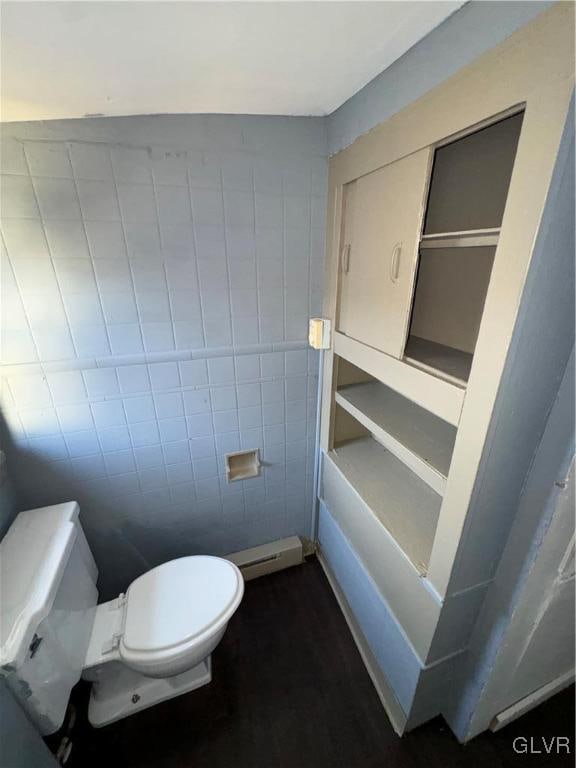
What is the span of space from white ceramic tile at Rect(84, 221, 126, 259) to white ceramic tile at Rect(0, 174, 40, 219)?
0.48ft

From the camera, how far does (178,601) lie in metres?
1.15

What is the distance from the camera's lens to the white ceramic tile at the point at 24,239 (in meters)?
0.92

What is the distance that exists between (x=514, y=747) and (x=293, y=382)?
1565 millimetres

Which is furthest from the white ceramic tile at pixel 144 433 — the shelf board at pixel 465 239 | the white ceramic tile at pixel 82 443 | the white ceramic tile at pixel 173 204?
the shelf board at pixel 465 239

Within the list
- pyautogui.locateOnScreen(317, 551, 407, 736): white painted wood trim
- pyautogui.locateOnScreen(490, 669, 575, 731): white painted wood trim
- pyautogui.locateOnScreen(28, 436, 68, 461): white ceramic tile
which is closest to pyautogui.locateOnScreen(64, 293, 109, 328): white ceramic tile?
pyautogui.locateOnScreen(28, 436, 68, 461): white ceramic tile

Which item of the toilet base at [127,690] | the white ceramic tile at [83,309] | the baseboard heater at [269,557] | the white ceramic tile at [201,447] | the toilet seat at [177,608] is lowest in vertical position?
the toilet base at [127,690]

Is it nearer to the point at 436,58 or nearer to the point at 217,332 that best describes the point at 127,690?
the point at 217,332

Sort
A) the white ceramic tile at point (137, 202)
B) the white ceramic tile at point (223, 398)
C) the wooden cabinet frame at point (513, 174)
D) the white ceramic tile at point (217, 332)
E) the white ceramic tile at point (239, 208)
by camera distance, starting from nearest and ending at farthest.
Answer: the wooden cabinet frame at point (513, 174)
the white ceramic tile at point (137, 202)
the white ceramic tile at point (239, 208)
the white ceramic tile at point (217, 332)
the white ceramic tile at point (223, 398)

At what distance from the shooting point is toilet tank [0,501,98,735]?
0.77 m

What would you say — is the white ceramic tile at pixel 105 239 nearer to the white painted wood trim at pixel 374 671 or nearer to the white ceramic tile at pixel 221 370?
the white ceramic tile at pixel 221 370

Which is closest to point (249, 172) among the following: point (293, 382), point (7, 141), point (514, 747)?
point (7, 141)

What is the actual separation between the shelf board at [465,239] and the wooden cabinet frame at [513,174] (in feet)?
0.28

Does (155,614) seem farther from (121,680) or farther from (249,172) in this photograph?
(249,172)

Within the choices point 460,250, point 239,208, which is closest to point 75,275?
point 239,208
